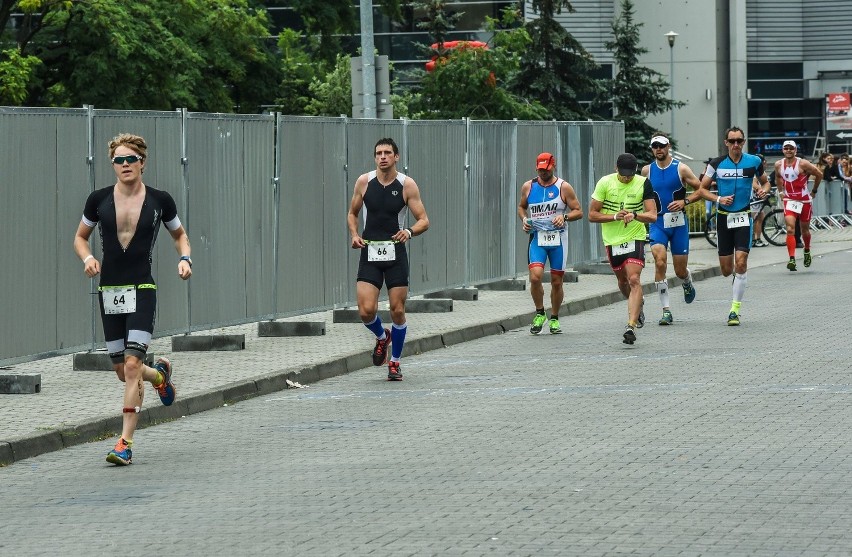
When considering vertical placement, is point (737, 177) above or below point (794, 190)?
above

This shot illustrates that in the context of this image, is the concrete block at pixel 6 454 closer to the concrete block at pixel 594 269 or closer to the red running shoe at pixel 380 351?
the red running shoe at pixel 380 351

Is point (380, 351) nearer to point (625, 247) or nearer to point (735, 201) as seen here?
point (625, 247)

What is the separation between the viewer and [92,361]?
1408 cm

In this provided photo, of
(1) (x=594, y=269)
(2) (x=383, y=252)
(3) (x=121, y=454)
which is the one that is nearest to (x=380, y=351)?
(2) (x=383, y=252)

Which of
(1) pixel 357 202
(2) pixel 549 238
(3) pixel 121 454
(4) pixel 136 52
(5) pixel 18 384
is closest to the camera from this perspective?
(3) pixel 121 454

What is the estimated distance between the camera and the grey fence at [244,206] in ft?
42.9

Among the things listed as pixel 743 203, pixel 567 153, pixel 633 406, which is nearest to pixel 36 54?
pixel 567 153

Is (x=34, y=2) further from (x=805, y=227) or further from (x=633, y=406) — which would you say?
(x=633, y=406)

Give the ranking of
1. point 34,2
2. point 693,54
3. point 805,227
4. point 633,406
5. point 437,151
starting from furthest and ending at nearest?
point 693,54
point 34,2
point 805,227
point 437,151
point 633,406

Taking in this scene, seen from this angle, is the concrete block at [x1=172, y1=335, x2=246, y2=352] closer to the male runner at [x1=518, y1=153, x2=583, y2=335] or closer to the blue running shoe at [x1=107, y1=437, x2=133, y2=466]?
the male runner at [x1=518, y1=153, x2=583, y2=335]

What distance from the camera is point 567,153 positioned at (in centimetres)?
2480

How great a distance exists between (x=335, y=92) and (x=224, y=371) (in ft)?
107

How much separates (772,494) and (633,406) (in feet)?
11.3

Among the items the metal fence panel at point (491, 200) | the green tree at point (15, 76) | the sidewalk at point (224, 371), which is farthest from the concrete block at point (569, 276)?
the green tree at point (15, 76)
